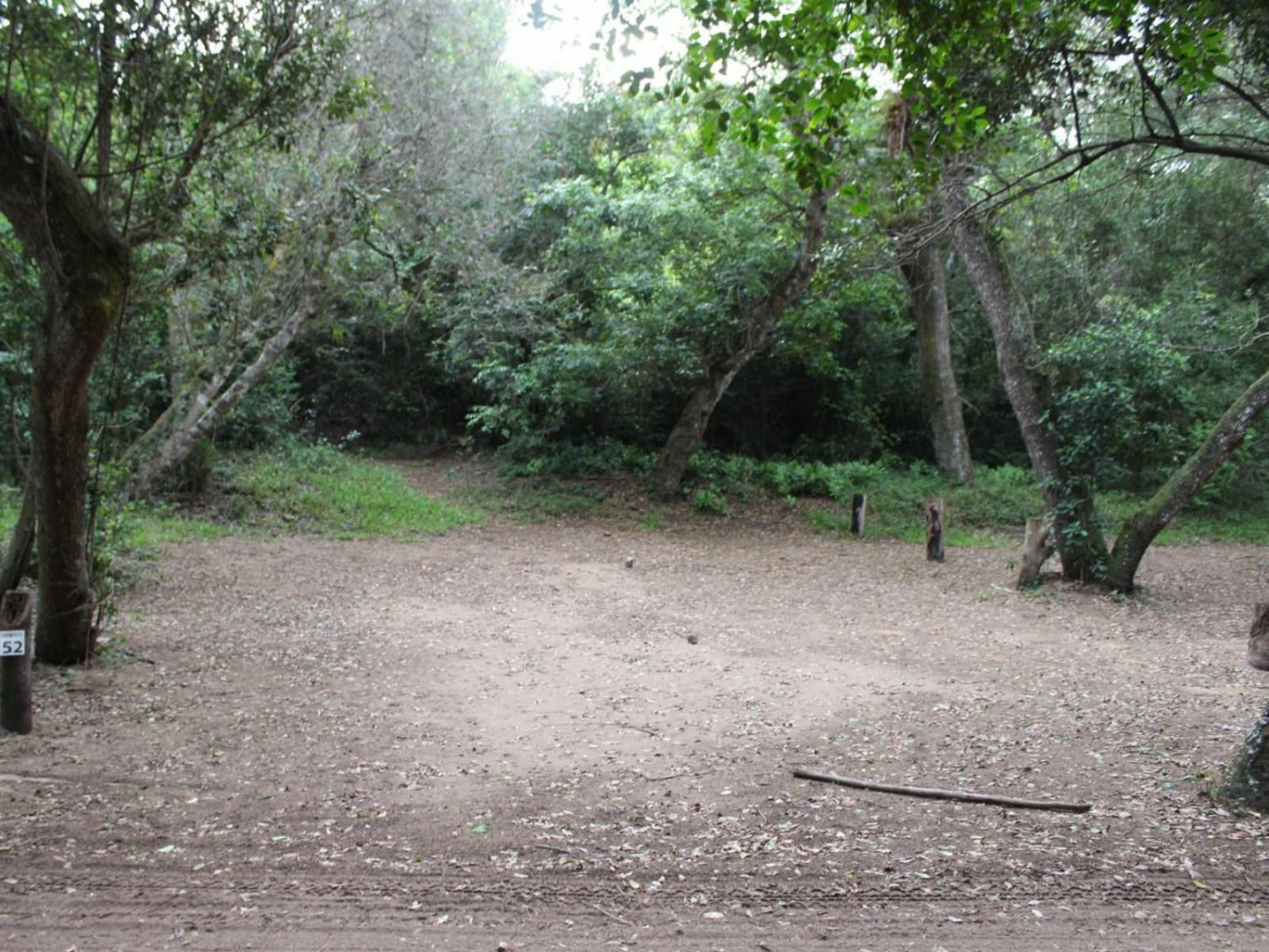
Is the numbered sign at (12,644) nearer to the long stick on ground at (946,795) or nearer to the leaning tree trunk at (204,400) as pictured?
the long stick on ground at (946,795)

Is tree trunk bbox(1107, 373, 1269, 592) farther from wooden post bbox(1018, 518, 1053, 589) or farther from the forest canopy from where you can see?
wooden post bbox(1018, 518, 1053, 589)

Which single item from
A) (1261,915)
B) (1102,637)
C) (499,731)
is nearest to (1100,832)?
(1261,915)

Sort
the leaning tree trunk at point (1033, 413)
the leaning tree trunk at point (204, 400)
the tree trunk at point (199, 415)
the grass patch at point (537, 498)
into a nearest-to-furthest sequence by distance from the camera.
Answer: the leaning tree trunk at point (1033, 413)
the leaning tree trunk at point (204, 400)
the tree trunk at point (199, 415)
the grass patch at point (537, 498)

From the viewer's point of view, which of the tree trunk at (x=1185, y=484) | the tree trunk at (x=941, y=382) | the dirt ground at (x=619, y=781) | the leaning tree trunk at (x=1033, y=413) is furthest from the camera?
the tree trunk at (x=941, y=382)

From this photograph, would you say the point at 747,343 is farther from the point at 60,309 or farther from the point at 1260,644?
the point at 1260,644

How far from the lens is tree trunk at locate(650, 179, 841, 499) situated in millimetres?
15930

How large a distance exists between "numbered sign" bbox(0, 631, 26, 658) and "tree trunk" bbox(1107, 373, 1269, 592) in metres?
11.3

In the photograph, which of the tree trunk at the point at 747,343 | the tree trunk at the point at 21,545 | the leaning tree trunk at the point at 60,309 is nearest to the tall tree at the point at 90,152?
the leaning tree trunk at the point at 60,309

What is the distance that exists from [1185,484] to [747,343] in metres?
7.70

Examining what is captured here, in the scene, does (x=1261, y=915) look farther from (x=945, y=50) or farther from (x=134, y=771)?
(x=134, y=771)

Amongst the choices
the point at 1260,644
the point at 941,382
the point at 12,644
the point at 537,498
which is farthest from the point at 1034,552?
the point at 12,644

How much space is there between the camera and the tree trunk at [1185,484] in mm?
10680

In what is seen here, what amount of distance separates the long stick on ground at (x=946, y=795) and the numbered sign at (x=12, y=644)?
4.38 metres

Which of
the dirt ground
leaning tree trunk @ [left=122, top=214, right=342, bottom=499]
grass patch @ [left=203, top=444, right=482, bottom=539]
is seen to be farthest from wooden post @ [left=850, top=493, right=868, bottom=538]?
leaning tree trunk @ [left=122, top=214, right=342, bottom=499]
